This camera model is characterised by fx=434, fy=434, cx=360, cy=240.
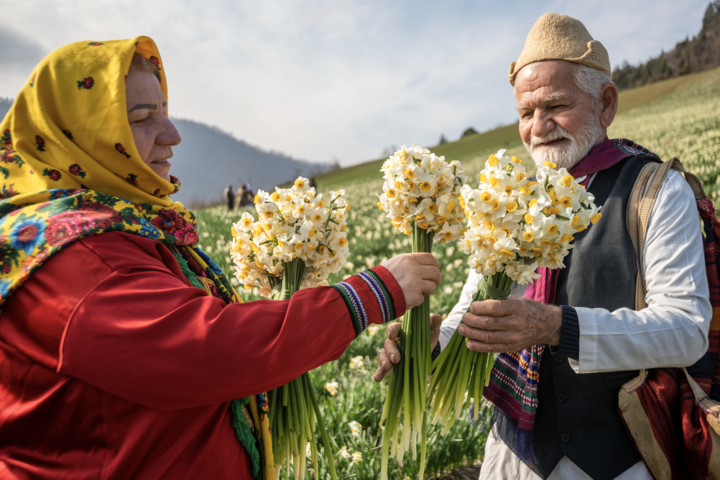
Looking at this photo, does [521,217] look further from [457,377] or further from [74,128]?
[74,128]

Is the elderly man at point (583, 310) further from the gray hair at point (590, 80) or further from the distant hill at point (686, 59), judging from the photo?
the distant hill at point (686, 59)

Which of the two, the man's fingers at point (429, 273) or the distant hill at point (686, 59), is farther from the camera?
the distant hill at point (686, 59)

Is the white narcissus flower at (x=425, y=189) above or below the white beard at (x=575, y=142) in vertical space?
below

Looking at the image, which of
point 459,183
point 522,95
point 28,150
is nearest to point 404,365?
point 459,183

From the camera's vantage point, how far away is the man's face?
89.3 inches

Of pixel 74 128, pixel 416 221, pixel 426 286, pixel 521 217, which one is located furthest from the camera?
pixel 416 221

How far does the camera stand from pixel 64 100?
1.63m

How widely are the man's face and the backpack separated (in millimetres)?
414

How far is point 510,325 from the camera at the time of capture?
1749 mm

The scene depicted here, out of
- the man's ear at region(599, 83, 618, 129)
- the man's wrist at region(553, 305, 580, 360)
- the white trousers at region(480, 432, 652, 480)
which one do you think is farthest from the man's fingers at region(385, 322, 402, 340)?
the man's ear at region(599, 83, 618, 129)

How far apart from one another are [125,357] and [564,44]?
7.89ft

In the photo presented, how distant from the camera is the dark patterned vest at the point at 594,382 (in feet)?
6.28

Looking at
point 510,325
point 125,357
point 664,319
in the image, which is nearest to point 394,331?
point 510,325

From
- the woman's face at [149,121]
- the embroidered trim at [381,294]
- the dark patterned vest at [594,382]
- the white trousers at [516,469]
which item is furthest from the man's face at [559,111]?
the woman's face at [149,121]
